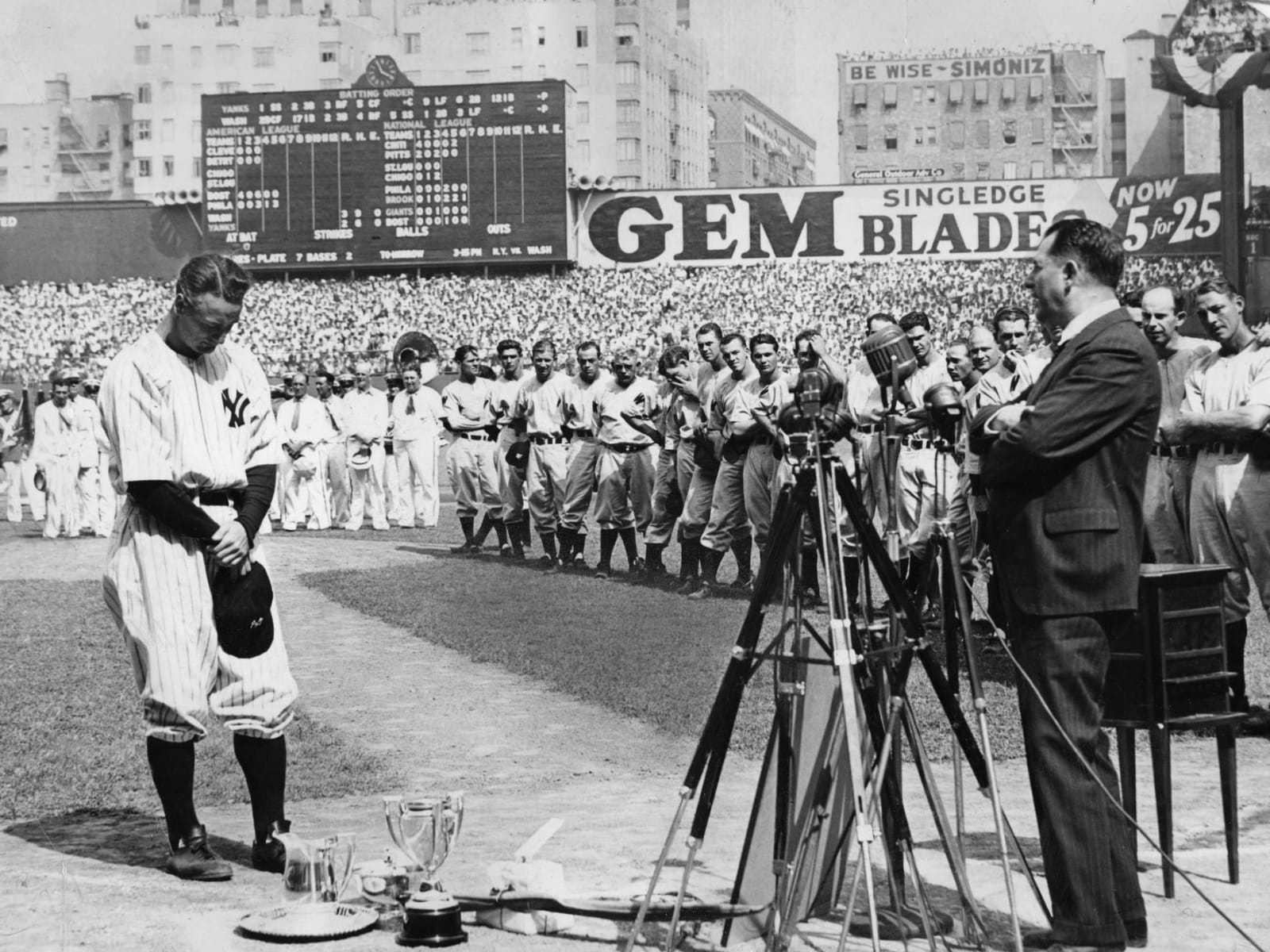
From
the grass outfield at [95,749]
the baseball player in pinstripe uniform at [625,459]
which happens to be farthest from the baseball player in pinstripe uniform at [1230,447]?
the baseball player in pinstripe uniform at [625,459]

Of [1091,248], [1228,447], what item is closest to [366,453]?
[1228,447]

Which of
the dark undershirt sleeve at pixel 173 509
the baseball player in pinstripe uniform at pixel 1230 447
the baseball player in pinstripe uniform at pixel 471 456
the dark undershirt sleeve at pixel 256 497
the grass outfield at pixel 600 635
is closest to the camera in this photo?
the dark undershirt sleeve at pixel 173 509

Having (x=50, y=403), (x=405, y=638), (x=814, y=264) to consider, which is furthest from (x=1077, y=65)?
(x=405, y=638)

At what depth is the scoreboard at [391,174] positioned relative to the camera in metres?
55.0

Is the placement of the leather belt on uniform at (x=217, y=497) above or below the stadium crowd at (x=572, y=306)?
below

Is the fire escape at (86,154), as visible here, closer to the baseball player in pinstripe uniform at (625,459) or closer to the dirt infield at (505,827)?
the baseball player in pinstripe uniform at (625,459)

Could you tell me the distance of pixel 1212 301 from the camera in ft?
26.5

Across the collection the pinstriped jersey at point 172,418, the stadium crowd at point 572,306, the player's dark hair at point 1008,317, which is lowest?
the pinstriped jersey at point 172,418

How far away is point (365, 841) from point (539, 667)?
4.17m

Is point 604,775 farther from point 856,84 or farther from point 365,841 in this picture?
point 856,84

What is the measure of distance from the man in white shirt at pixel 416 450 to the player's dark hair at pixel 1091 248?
58.2 feet

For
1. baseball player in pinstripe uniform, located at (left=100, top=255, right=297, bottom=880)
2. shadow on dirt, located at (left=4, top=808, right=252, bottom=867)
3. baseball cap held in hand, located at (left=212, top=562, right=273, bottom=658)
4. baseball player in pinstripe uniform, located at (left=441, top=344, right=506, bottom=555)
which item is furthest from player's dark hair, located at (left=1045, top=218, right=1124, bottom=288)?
baseball player in pinstripe uniform, located at (left=441, top=344, right=506, bottom=555)

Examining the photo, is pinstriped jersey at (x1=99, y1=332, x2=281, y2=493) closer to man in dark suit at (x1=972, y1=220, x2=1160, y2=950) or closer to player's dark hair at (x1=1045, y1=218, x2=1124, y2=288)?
man in dark suit at (x1=972, y1=220, x2=1160, y2=950)

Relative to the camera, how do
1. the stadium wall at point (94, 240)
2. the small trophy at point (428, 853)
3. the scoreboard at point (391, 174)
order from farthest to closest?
1. the stadium wall at point (94, 240)
2. the scoreboard at point (391, 174)
3. the small trophy at point (428, 853)
